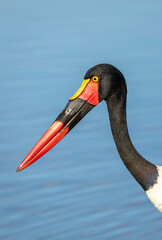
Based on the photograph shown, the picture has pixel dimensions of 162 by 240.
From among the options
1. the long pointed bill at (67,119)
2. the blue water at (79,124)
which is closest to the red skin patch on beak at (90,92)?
the long pointed bill at (67,119)

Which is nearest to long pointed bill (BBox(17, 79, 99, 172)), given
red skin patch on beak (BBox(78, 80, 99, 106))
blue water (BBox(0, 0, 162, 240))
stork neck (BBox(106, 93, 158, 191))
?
red skin patch on beak (BBox(78, 80, 99, 106))

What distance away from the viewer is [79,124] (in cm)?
813

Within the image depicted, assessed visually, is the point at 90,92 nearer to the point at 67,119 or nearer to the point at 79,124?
the point at 67,119

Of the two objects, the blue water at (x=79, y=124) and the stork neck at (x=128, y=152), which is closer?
the stork neck at (x=128, y=152)

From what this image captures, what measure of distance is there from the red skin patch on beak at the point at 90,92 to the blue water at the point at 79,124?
1.50 m

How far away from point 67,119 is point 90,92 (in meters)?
0.24

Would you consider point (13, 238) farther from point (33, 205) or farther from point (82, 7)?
point (82, 7)

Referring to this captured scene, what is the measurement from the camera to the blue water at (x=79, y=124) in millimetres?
6281

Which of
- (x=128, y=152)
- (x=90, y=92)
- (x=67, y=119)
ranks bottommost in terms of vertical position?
(x=128, y=152)

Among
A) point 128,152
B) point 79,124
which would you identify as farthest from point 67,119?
point 79,124

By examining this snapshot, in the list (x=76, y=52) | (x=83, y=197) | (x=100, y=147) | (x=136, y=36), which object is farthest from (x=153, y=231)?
(x=136, y=36)

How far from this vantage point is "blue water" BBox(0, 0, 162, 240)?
6.28m

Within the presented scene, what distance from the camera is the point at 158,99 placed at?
856cm

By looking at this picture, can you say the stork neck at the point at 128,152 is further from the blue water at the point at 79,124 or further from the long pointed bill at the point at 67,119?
the blue water at the point at 79,124
